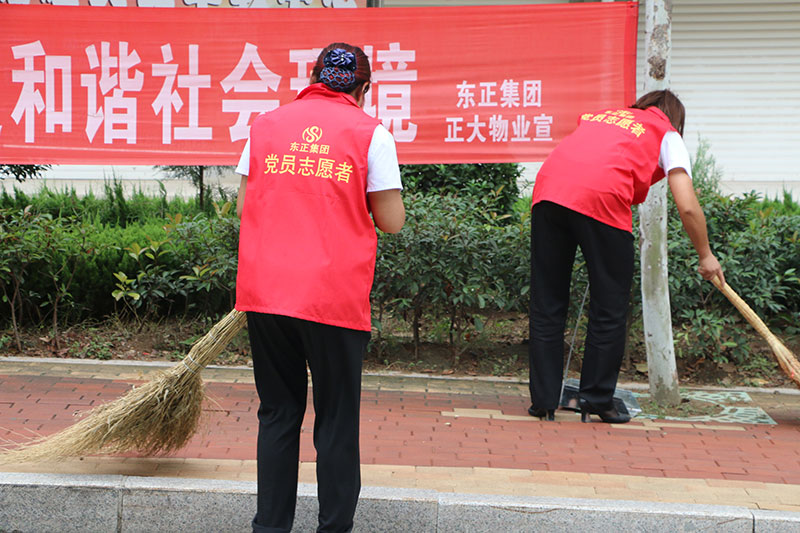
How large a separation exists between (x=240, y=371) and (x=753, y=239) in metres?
3.49

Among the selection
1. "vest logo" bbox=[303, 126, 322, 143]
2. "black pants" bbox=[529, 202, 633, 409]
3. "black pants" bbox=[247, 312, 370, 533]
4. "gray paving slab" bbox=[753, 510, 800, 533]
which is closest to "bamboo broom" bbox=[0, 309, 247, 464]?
"black pants" bbox=[247, 312, 370, 533]

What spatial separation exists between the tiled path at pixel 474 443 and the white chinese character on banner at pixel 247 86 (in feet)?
5.50

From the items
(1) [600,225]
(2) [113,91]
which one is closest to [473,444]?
(1) [600,225]

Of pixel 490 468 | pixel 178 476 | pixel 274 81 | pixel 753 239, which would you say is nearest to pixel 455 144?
pixel 274 81

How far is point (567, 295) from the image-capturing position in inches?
191

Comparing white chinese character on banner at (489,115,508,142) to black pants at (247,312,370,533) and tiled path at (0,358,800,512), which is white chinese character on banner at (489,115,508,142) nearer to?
tiled path at (0,358,800,512)

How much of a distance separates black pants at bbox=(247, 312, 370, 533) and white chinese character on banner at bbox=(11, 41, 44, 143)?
3514 millimetres

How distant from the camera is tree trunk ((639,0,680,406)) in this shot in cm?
497

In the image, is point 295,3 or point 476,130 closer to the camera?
point 476,130

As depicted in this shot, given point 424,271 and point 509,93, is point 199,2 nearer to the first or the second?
point 509,93

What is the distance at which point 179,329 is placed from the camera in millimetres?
6156

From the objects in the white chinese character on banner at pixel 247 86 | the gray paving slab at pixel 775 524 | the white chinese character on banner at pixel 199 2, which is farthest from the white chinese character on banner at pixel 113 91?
the gray paving slab at pixel 775 524

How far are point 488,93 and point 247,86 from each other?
1.62m

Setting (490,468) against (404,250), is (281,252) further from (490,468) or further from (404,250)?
(404,250)
